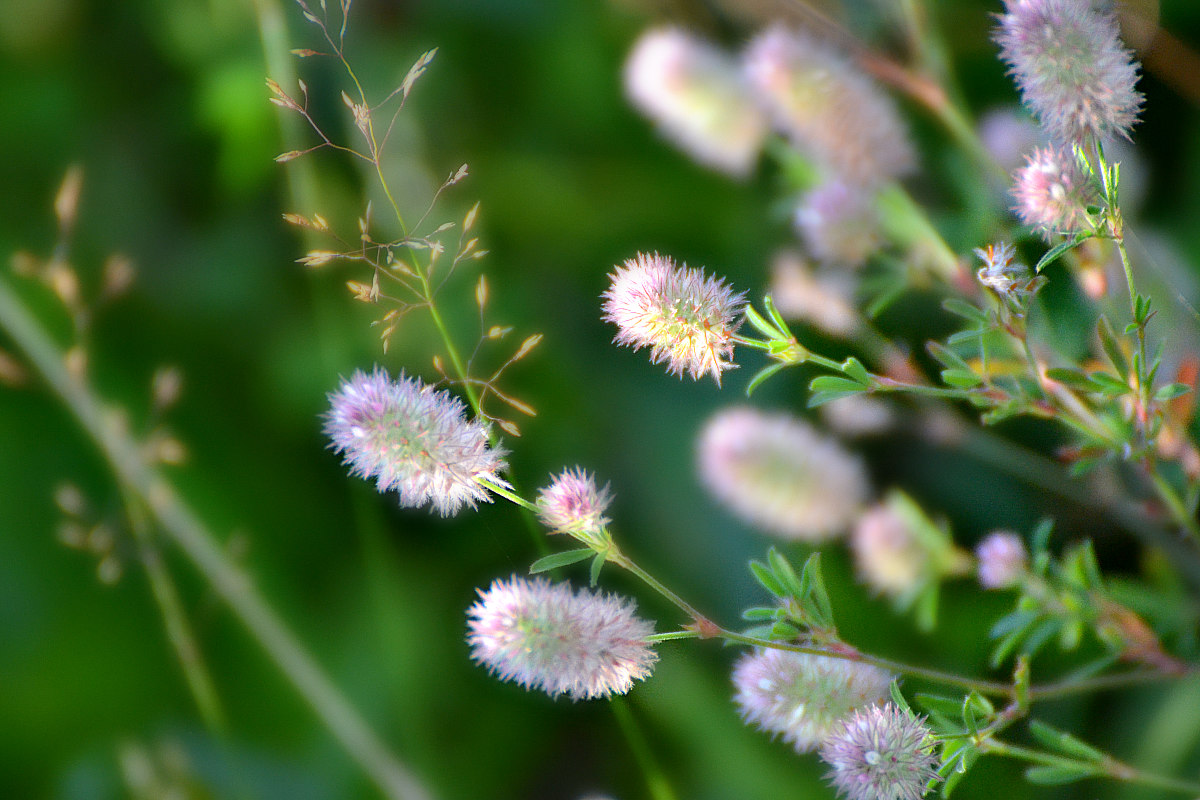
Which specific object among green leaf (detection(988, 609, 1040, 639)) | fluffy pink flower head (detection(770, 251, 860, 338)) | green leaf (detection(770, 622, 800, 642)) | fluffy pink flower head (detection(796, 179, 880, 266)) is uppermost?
fluffy pink flower head (detection(770, 251, 860, 338))

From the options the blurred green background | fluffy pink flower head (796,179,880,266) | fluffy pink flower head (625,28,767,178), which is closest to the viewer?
fluffy pink flower head (796,179,880,266)

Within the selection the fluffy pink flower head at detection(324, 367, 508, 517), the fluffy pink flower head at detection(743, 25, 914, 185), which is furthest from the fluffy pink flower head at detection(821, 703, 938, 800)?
the fluffy pink flower head at detection(743, 25, 914, 185)

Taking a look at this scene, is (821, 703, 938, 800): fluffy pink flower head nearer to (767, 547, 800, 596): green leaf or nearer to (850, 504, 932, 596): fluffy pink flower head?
(767, 547, 800, 596): green leaf

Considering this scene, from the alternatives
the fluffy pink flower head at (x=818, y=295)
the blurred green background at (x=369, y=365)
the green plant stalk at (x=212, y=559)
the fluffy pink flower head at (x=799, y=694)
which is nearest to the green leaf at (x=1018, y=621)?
the fluffy pink flower head at (x=799, y=694)

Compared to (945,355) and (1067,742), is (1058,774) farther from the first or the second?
(945,355)

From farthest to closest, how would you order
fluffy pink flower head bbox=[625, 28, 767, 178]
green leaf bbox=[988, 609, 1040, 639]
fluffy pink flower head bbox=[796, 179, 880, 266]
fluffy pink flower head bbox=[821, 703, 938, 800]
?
fluffy pink flower head bbox=[625, 28, 767, 178], fluffy pink flower head bbox=[796, 179, 880, 266], green leaf bbox=[988, 609, 1040, 639], fluffy pink flower head bbox=[821, 703, 938, 800]

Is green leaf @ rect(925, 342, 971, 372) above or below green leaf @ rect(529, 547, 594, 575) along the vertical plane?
above

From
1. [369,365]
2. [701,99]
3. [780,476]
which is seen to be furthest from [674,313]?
[369,365]
